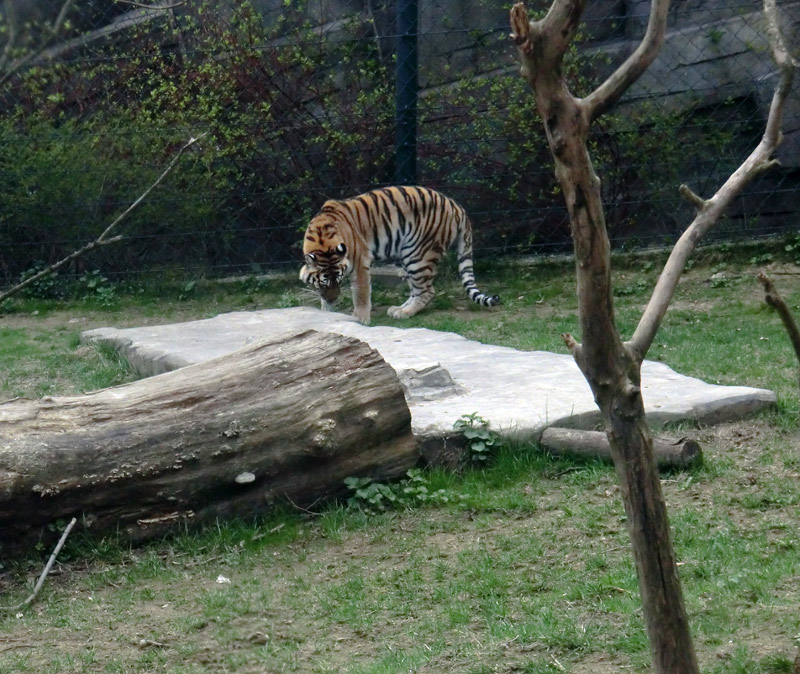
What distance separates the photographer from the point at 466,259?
31.6ft

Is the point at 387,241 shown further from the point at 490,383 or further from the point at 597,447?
the point at 597,447

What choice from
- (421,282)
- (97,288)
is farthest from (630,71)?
(97,288)

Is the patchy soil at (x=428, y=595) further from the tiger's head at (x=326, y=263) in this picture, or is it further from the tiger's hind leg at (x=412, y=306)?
the tiger's head at (x=326, y=263)

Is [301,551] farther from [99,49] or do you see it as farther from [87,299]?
[99,49]

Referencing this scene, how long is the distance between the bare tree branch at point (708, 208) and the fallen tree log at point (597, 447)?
7.49 feet

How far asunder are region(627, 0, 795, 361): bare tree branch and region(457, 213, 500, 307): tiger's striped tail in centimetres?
686

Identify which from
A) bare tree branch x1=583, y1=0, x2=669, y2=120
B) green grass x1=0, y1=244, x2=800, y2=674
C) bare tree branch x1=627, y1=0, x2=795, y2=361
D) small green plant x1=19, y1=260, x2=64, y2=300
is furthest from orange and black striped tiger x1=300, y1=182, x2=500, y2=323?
bare tree branch x1=583, y1=0, x2=669, y2=120

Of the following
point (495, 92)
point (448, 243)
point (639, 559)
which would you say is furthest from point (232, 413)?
point (495, 92)

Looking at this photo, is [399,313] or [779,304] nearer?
[779,304]

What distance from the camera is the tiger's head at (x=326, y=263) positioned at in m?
9.27

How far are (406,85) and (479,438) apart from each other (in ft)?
18.4

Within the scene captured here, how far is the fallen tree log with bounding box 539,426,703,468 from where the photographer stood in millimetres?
4582

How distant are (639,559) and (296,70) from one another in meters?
8.52

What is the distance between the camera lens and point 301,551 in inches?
167
